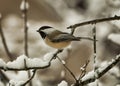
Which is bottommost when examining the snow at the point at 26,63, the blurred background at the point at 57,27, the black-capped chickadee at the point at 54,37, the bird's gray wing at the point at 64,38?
the blurred background at the point at 57,27

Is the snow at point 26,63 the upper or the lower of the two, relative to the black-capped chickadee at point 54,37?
upper

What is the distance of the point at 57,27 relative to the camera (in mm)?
6285

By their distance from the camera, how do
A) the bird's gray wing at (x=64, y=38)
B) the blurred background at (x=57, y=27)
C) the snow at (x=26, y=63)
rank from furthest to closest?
the blurred background at (x=57, y=27), the bird's gray wing at (x=64, y=38), the snow at (x=26, y=63)

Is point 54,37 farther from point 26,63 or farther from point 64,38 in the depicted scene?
point 26,63

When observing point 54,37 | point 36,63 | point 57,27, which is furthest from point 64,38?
point 57,27

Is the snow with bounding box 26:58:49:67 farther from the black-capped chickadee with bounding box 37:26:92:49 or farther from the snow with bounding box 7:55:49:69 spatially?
the black-capped chickadee with bounding box 37:26:92:49

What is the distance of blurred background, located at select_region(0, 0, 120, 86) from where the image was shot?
5188 mm

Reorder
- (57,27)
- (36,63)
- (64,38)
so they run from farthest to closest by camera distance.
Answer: (57,27)
(64,38)
(36,63)

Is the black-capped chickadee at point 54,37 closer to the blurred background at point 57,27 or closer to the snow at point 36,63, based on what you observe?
the snow at point 36,63

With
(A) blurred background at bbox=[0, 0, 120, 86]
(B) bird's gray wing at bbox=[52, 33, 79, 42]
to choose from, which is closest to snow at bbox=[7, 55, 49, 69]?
(B) bird's gray wing at bbox=[52, 33, 79, 42]

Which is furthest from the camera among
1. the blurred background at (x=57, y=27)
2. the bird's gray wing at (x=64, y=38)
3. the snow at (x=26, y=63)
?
the blurred background at (x=57, y=27)

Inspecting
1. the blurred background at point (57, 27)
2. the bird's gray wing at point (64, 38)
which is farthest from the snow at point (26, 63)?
the blurred background at point (57, 27)

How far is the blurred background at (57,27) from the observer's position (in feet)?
17.0

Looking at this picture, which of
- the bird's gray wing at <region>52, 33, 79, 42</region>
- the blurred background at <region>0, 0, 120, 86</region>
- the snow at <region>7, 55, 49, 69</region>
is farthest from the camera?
the blurred background at <region>0, 0, 120, 86</region>
